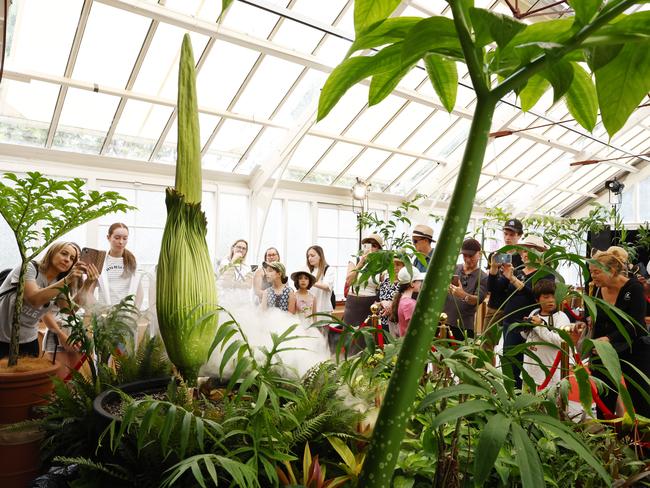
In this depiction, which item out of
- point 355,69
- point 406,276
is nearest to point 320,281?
point 406,276

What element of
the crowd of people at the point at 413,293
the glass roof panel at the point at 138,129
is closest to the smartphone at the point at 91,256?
the crowd of people at the point at 413,293

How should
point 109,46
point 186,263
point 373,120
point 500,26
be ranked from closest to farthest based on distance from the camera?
point 500,26
point 186,263
point 109,46
point 373,120

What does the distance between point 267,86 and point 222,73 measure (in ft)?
2.40

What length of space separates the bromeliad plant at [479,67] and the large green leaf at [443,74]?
2.0 inches

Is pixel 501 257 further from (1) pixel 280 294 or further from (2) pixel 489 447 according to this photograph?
(1) pixel 280 294

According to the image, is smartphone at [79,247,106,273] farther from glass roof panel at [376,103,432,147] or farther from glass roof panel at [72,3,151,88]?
glass roof panel at [376,103,432,147]

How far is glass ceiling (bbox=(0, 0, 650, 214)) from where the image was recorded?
518 centimetres

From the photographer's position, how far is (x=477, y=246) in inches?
123

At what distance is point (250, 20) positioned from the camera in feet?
19.2

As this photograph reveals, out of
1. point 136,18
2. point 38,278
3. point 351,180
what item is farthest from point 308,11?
point 38,278

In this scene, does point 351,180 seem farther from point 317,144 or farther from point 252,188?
point 252,188

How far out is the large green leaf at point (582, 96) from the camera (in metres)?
0.46

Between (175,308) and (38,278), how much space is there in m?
1.81

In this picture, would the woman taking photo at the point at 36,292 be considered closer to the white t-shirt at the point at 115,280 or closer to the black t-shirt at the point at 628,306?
the white t-shirt at the point at 115,280
